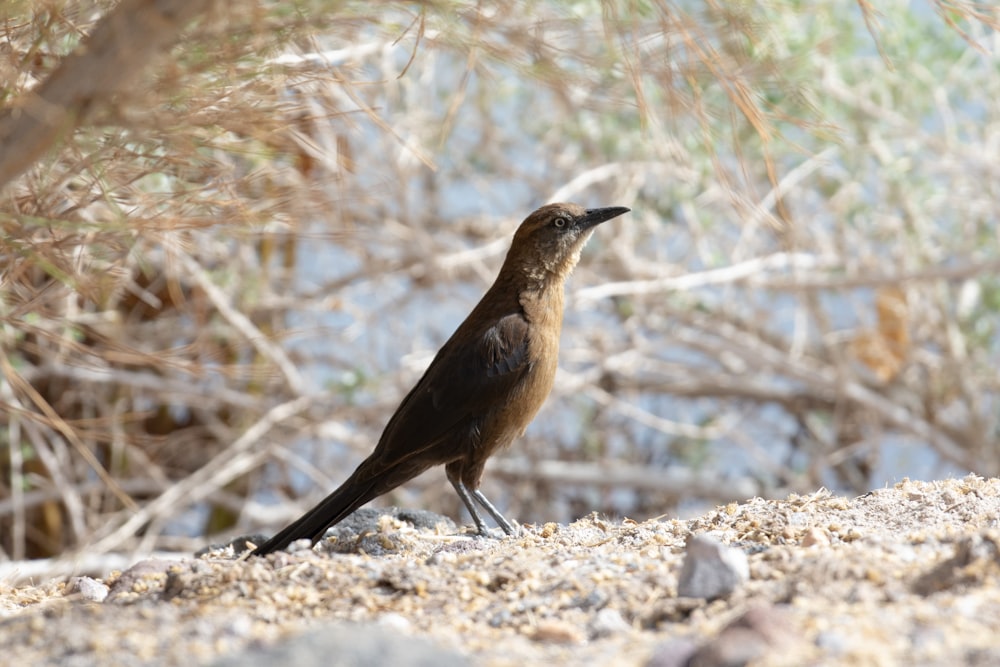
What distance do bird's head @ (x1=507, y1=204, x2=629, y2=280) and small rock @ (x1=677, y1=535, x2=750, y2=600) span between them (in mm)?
2000

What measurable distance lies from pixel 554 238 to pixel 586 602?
6.95 ft

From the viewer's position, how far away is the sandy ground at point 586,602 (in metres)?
2.25

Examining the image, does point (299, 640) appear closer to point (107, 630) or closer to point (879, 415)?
point (107, 630)

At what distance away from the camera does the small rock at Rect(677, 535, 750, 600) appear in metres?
2.74

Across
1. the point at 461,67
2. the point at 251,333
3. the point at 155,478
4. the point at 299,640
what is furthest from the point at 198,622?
the point at 461,67

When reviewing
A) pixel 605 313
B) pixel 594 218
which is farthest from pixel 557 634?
pixel 605 313

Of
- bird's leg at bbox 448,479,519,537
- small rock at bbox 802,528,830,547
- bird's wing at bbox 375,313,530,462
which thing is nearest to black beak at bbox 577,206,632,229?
bird's wing at bbox 375,313,530,462

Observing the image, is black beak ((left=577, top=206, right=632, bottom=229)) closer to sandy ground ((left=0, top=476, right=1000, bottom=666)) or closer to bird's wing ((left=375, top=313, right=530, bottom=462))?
bird's wing ((left=375, top=313, right=530, bottom=462))

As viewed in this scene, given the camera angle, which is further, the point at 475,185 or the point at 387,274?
the point at 475,185

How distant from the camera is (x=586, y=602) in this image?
9.34ft

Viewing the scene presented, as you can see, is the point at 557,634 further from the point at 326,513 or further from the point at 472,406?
the point at 472,406

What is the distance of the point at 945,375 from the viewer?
7.58 meters

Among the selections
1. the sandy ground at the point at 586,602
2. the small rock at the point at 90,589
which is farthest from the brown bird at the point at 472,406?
the small rock at the point at 90,589

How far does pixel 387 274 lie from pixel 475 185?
1041 millimetres
